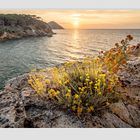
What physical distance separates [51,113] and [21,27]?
60700mm

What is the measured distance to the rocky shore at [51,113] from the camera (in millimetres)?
4770

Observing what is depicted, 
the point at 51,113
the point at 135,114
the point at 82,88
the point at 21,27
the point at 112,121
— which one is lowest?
the point at 21,27

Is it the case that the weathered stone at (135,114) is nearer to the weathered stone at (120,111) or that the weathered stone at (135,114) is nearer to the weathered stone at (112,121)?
the weathered stone at (120,111)

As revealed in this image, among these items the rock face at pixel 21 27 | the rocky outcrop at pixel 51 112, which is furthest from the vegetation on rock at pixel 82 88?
the rock face at pixel 21 27

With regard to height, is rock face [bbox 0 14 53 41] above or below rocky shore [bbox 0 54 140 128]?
below

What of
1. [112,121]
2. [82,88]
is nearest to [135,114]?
[112,121]

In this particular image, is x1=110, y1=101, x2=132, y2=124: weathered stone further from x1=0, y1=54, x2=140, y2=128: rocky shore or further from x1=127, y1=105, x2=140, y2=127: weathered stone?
x1=127, y1=105, x2=140, y2=127: weathered stone

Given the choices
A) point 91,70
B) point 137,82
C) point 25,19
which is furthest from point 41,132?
point 25,19

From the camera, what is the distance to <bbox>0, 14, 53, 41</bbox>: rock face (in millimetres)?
56406

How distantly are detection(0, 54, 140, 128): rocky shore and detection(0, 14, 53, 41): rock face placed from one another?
47679 millimetres

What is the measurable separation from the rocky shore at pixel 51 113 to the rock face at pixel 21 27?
47679mm

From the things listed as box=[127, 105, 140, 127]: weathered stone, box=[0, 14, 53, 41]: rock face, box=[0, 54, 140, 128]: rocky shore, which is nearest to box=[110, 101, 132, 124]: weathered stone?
box=[0, 54, 140, 128]: rocky shore

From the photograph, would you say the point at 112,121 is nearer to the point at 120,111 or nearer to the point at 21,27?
the point at 120,111

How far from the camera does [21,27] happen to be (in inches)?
2527
